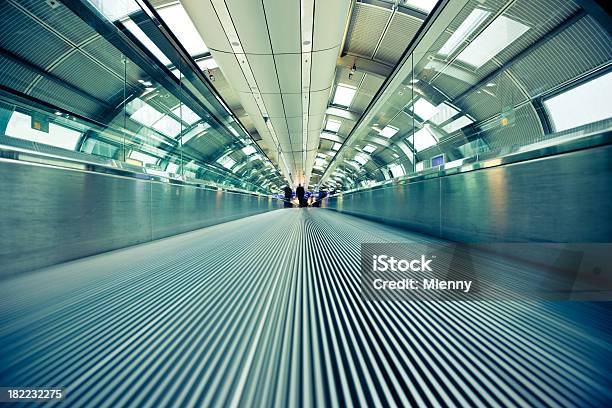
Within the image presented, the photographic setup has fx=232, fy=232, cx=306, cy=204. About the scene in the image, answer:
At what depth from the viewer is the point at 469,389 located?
0.73m

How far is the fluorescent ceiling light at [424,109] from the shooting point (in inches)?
175

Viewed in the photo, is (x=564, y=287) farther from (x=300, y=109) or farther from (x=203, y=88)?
(x=300, y=109)

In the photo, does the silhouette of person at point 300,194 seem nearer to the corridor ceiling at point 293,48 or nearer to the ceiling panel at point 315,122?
the ceiling panel at point 315,122

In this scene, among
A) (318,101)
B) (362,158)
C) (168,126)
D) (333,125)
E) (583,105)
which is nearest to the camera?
(583,105)

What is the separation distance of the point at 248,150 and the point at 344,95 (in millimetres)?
5049

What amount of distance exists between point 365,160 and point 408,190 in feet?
20.9

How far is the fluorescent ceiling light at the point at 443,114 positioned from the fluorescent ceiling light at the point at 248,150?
7442 millimetres

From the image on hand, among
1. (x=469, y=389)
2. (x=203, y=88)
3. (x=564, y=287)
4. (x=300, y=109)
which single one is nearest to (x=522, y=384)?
(x=469, y=389)

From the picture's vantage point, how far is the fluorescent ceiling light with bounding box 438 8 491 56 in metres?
3.13

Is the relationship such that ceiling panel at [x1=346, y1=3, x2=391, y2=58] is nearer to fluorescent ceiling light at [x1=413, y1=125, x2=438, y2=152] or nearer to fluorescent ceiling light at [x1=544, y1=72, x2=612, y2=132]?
fluorescent ceiling light at [x1=413, y1=125, x2=438, y2=152]

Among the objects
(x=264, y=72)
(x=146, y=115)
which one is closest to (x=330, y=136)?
(x=264, y=72)

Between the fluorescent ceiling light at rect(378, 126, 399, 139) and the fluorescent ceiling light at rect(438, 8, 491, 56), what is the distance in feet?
7.85

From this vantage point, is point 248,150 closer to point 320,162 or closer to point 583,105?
point 583,105

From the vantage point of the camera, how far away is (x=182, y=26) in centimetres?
598
